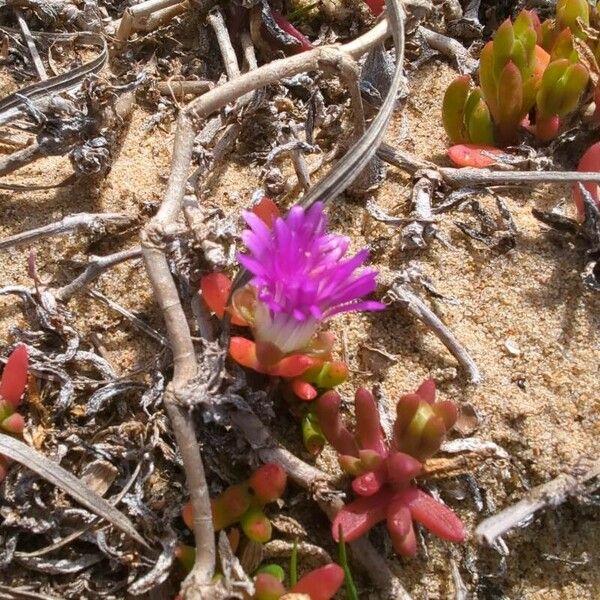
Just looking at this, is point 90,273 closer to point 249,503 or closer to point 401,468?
point 249,503

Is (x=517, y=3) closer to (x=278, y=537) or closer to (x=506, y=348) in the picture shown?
(x=506, y=348)

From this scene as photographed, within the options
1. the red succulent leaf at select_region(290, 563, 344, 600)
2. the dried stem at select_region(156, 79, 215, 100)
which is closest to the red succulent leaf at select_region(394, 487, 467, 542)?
the red succulent leaf at select_region(290, 563, 344, 600)

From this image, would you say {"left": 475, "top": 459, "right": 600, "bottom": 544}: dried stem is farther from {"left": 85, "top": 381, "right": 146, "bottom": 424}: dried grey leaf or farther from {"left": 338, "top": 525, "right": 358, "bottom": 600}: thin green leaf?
{"left": 85, "top": 381, "right": 146, "bottom": 424}: dried grey leaf

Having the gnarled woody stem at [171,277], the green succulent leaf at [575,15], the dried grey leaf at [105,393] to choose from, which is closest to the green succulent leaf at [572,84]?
the green succulent leaf at [575,15]

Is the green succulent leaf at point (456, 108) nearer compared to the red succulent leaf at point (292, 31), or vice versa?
the green succulent leaf at point (456, 108)

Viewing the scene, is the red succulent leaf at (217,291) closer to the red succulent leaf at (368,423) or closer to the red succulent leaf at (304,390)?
the red succulent leaf at (304,390)
